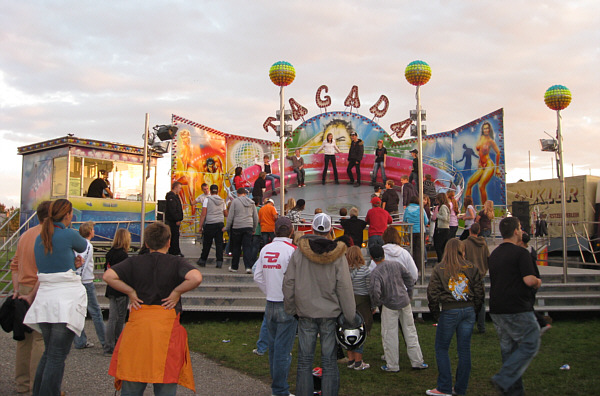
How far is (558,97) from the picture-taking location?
10984 millimetres

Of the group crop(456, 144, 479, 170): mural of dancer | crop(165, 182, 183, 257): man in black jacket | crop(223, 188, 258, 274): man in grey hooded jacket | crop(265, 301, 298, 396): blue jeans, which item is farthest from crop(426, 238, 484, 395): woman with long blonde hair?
crop(456, 144, 479, 170): mural of dancer

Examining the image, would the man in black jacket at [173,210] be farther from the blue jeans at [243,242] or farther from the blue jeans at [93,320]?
the blue jeans at [93,320]

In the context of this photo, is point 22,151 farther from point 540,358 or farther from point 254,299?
point 540,358

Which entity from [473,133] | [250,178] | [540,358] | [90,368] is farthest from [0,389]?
[473,133]

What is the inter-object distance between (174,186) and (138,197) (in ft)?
15.7

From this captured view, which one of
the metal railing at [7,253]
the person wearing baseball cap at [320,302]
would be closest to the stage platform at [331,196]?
the metal railing at [7,253]

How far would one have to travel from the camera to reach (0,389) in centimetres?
531

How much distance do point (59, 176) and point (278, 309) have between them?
422 inches

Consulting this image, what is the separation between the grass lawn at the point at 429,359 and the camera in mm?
5477

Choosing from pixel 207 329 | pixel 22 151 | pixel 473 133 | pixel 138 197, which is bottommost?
pixel 207 329

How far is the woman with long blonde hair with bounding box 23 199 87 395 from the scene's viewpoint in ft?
13.8

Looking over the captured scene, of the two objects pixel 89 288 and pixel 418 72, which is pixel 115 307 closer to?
pixel 89 288

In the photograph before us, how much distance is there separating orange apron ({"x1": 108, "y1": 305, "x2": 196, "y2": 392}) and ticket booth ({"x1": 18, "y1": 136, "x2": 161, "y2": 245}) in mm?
9942

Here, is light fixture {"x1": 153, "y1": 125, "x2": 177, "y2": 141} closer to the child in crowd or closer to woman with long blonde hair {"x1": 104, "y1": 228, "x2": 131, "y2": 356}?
the child in crowd
